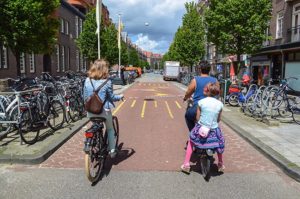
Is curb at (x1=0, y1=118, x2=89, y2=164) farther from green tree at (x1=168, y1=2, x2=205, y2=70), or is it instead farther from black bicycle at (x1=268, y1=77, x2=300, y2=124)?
green tree at (x1=168, y1=2, x2=205, y2=70)

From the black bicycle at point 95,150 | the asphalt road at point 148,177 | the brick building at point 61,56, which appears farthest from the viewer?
the brick building at point 61,56

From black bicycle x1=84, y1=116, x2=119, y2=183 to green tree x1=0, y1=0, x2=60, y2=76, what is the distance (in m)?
7.98

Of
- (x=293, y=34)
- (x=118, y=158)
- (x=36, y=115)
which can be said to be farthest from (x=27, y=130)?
(x=293, y=34)

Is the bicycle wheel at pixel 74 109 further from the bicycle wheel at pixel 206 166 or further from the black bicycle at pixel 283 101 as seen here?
the black bicycle at pixel 283 101

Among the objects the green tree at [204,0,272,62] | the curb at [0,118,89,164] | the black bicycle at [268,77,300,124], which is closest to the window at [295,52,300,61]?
the green tree at [204,0,272,62]

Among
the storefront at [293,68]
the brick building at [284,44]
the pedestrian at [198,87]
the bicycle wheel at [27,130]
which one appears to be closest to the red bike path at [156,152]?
the bicycle wheel at [27,130]

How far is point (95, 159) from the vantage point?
4887 mm

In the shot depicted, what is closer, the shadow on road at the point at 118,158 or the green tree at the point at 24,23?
the shadow on road at the point at 118,158

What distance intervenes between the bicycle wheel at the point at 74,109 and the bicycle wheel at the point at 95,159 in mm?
4564

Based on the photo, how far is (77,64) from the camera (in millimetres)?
40469

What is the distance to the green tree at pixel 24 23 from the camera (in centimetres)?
1126

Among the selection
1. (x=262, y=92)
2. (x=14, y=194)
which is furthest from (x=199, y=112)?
(x=262, y=92)

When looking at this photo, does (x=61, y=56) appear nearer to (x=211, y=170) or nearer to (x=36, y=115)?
(x=36, y=115)

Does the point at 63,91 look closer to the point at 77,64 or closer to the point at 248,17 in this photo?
the point at 248,17
